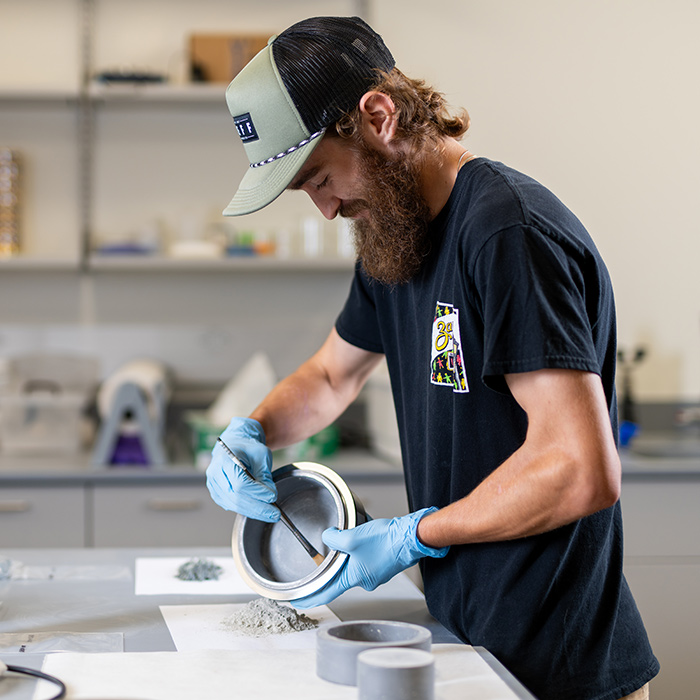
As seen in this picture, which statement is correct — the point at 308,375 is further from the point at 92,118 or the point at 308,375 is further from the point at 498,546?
the point at 92,118

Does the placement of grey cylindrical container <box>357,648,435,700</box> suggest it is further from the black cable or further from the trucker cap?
the trucker cap

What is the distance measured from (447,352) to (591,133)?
219 cm

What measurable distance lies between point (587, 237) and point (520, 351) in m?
0.21

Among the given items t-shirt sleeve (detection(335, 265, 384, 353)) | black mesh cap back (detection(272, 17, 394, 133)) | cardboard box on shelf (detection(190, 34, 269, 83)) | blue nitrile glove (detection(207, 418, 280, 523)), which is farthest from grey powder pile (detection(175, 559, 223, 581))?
cardboard box on shelf (detection(190, 34, 269, 83))


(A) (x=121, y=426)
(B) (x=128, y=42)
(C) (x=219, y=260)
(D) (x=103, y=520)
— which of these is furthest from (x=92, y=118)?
(D) (x=103, y=520)

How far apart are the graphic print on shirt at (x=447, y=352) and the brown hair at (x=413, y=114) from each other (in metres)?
0.25

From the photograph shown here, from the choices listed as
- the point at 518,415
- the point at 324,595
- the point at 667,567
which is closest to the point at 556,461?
the point at 518,415

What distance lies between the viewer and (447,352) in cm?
107

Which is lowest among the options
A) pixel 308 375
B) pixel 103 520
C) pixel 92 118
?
pixel 103 520

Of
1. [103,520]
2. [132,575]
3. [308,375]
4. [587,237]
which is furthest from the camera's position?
[103,520]

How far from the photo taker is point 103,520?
239cm

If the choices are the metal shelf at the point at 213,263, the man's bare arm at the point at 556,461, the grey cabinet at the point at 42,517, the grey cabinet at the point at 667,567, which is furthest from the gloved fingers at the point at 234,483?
the metal shelf at the point at 213,263

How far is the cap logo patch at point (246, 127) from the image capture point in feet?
3.69

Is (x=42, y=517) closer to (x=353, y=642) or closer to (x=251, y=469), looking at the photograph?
(x=251, y=469)
